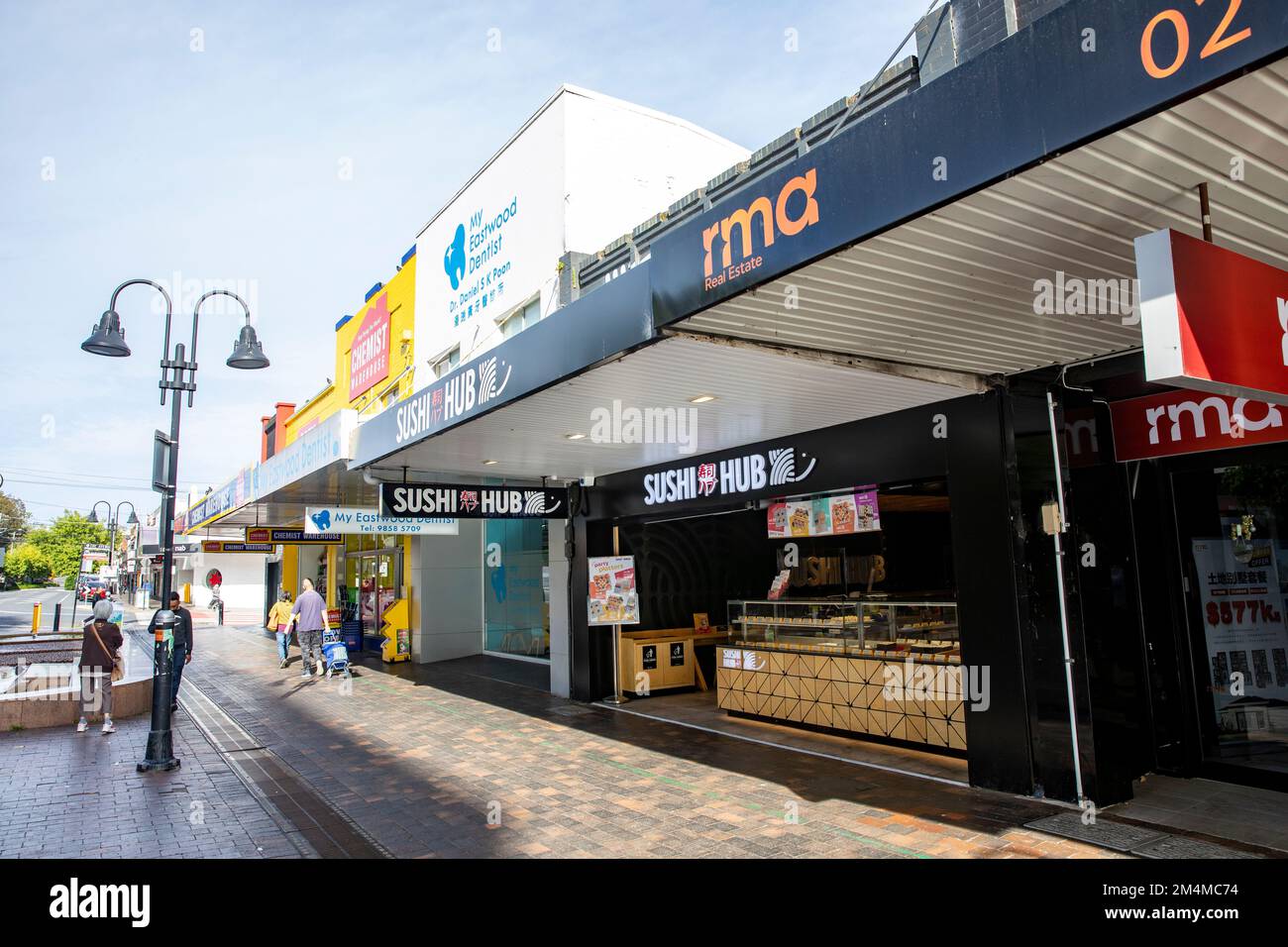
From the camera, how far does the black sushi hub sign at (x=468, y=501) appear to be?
9.69m

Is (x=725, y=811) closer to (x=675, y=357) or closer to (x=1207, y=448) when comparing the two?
(x=675, y=357)

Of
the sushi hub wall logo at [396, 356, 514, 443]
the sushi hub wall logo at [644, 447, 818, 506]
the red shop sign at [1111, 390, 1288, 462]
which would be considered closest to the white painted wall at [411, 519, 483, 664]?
the sushi hub wall logo at [644, 447, 818, 506]

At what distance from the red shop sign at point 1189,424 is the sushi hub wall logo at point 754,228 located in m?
4.27

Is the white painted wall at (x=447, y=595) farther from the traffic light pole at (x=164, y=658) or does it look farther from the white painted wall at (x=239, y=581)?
the white painted wall at (x=239, y=581)

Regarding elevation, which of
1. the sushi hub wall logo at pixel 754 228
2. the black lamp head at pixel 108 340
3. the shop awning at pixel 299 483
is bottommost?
the sushi hub wall logo at pixel 754 228

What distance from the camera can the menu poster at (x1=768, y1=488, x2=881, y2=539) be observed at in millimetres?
8211

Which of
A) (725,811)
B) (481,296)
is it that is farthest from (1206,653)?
(481,296)

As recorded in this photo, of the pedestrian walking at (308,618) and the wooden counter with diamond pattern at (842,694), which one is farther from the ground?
the pedestrian walking at (308,618)

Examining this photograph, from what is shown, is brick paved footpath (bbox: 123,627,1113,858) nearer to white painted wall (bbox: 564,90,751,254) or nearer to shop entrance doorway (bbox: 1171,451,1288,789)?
shop entrance doorway (bbox: 1171,451,1288,789)

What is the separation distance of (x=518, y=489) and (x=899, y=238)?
8.08 m

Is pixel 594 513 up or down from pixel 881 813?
up

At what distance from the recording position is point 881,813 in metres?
6.10

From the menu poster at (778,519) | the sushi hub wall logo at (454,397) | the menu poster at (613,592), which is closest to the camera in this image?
the sushi hub wall logo at (454,397)

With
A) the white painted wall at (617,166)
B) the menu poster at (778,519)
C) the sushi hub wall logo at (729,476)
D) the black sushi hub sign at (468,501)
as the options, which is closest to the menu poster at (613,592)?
the black sushi hub sign at (468,501)
